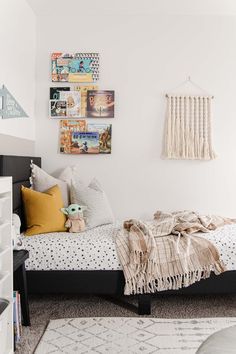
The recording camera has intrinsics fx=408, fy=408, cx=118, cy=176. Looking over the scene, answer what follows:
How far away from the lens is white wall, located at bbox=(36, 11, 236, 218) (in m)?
3.75

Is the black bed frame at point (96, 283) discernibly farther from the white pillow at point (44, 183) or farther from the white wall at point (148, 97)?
the white wall at point (148, 97)

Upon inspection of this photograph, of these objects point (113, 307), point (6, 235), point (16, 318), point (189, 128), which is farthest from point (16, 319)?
point (189, 128)

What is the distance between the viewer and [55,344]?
2.26 m

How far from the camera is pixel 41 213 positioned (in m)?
2.94

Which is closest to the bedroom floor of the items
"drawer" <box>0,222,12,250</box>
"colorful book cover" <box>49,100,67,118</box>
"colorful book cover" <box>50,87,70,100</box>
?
"drawer" <box>0,222,12,250</box>

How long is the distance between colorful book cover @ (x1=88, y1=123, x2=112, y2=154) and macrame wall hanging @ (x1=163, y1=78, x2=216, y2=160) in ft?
1.75

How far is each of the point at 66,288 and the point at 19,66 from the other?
5.87 ft

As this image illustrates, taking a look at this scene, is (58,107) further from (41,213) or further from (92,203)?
(41,213)

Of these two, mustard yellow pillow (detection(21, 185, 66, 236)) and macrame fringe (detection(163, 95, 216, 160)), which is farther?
macrame fringe (detection(163, 95, 216, 160))

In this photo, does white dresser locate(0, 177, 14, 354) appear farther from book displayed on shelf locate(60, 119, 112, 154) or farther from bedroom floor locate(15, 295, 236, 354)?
book displayed on shelf locate(60, 119, 112, 154)

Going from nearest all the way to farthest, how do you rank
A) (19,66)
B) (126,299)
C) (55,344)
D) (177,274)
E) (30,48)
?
(55,344), (177,274), (126,299), (19,66), (30,48)

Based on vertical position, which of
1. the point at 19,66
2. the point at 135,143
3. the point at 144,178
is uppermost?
the point at 19,66

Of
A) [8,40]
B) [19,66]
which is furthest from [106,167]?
[8,40]

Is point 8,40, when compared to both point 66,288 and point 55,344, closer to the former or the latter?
point 66,288
